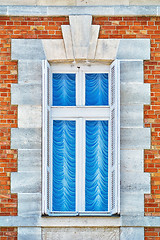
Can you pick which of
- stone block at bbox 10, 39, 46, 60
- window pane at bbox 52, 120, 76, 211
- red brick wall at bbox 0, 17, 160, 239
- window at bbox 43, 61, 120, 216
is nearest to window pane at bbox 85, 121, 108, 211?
window at bbox 43, 61, 120, 216

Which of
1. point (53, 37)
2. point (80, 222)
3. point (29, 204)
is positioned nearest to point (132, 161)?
point (80, 222)

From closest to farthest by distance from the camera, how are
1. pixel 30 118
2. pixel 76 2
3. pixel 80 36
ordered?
pixel 30 118 → pixel 80 36 → pixel 76 2

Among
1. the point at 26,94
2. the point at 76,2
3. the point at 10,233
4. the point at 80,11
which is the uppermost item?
the point at 76,2

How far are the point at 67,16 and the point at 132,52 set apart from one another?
1000 mm

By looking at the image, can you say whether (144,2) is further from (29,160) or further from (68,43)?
(29,160)

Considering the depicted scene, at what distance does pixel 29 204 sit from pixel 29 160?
22.6 inches

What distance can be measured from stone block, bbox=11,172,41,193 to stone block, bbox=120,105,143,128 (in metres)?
1.31

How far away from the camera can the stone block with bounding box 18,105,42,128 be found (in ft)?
32.2

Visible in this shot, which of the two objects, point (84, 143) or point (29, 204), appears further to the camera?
point (84, 143)

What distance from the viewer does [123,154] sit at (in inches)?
384

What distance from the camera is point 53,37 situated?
9.98m

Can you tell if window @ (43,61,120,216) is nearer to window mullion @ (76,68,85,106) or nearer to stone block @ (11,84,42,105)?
window mullion @ (76,68,85,106)

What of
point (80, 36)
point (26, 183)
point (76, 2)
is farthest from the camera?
point (76, 2)

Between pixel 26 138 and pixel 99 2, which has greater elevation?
pixel 99 2
